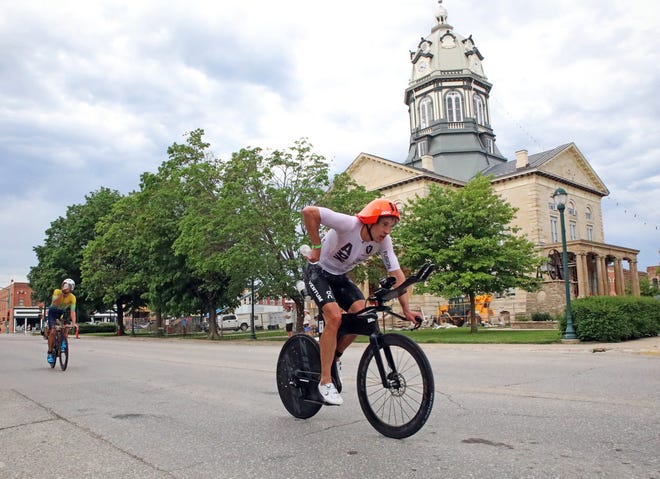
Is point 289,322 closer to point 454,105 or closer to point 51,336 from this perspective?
point 51,336

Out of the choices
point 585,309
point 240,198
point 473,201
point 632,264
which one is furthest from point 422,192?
point 585,309

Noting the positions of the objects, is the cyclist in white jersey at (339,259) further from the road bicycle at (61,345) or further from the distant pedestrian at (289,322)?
the distant pedestrian at (289,322)

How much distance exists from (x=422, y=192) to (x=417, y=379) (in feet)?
165

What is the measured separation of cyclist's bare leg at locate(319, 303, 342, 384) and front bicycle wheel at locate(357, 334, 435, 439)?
0.28 meters

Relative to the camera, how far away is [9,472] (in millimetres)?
3816

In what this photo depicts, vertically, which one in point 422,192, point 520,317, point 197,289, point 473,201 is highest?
point 422,192

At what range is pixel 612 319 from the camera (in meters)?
17.2

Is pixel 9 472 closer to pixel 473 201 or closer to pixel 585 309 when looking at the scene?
pixel 585 309

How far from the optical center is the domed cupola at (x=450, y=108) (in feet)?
207

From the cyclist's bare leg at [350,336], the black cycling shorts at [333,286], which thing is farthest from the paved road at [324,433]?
the black cycling shorts at [333,286]

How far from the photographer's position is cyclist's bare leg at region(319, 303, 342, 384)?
453 cm

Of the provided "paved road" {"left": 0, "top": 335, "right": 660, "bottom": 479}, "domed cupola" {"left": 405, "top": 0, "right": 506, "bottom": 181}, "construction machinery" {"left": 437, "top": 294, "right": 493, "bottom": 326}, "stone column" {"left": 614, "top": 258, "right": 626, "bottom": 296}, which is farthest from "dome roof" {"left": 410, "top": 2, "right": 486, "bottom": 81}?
"paved road" {"left": 0, "top": 335, "right": 660, "bottom": 479}

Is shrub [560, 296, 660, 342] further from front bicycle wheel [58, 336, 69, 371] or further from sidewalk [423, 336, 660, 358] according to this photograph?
front bicycle wheel [58, 336, 69, 371]

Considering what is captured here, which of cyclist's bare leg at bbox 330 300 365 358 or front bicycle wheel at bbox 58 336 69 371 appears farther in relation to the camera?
front bicycle wheel at bbox 58 336 69 371
